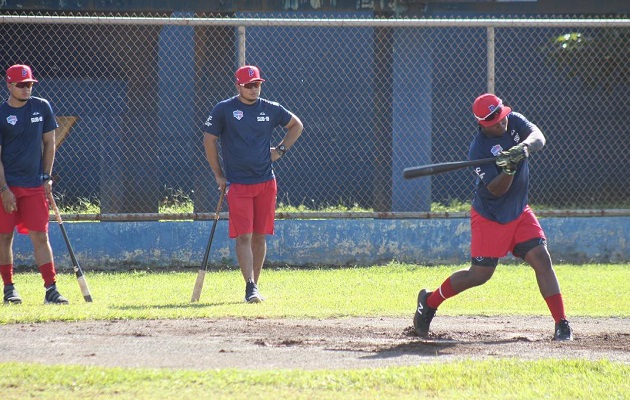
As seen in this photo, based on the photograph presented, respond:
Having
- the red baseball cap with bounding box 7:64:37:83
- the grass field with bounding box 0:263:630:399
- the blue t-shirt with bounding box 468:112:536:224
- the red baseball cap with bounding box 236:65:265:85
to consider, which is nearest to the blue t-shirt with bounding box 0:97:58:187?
the red baseball cap with bounding box 7:64:37:83

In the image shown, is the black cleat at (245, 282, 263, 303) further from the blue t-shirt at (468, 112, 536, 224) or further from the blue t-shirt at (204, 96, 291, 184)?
the blue t-shirt at (468, 112, 536, 224)

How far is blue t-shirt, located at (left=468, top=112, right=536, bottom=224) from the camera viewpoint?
278 inches

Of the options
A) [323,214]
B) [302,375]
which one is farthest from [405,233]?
[302,375]

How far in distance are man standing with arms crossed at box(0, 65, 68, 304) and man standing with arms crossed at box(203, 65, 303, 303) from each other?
144 centimetres

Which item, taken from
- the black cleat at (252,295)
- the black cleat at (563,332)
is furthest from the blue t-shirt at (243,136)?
the black cleat at (563,332)

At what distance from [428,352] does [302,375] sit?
118 centimetres

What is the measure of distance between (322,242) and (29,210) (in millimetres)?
3691

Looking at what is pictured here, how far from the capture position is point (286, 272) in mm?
11242

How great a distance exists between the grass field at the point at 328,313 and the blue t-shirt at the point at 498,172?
4.48ft

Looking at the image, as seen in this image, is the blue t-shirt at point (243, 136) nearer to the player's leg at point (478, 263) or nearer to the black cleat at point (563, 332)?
the player's leg at point (478, 263)

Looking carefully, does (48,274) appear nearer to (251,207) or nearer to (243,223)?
(243,223)

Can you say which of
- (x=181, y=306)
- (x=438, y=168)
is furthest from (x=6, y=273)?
(x=438, y=168)

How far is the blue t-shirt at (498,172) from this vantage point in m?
7.06

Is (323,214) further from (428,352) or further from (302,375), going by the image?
(302,375)
